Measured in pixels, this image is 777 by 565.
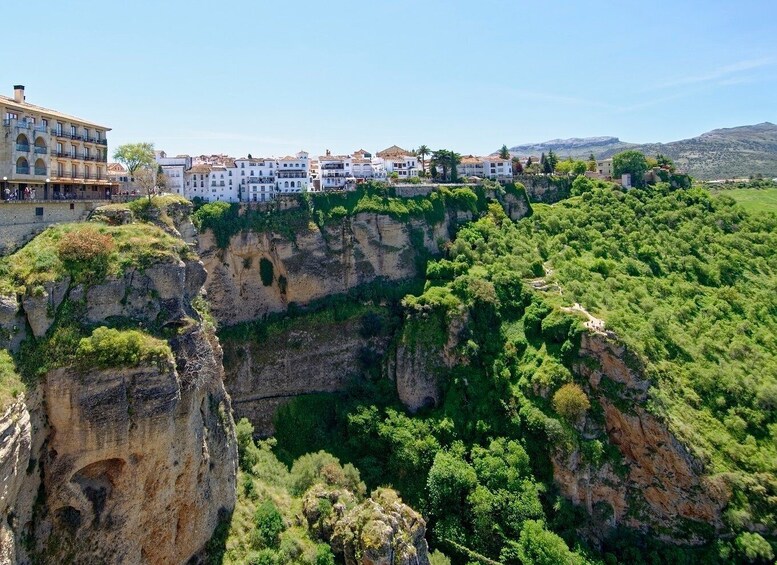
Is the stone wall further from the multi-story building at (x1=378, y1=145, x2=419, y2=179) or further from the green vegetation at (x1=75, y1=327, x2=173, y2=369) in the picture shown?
the multi-story building at (x1=378, y1=145, x2=419, y2=179)

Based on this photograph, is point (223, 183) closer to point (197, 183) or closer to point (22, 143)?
point (197, 183)

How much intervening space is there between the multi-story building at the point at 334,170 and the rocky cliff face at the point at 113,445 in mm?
38133

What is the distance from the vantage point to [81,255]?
2647 centimetres

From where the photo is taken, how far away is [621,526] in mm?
39531

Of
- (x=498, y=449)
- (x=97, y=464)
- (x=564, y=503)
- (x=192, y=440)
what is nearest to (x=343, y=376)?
(x=498, y=449)

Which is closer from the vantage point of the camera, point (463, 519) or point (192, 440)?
point (192, 440)

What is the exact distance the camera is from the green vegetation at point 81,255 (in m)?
24.9

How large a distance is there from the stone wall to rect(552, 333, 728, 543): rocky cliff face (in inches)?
1349

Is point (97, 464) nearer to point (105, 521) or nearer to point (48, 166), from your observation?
point (105, 521)

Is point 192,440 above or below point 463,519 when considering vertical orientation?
above

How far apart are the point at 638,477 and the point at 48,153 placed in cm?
4255

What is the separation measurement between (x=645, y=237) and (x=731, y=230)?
1143 centimetres

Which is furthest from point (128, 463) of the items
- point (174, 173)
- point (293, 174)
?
point (293, 174)

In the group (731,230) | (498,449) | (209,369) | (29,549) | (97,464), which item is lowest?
(498,449)
